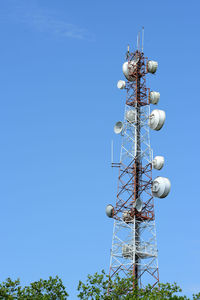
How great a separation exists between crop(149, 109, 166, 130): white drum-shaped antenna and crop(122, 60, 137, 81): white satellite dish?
243 inches

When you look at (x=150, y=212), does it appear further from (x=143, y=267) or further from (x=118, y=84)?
(x=118, y=84)

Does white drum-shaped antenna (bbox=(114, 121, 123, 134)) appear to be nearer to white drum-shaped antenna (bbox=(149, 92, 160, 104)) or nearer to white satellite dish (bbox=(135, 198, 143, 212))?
white drum-shaped antenna (bbox=(149, 92, 160, 104))

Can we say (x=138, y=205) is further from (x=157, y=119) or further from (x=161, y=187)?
(x=157, y=119)

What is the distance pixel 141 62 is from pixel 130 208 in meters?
18.7

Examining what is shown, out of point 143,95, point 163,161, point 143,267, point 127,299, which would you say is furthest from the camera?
point 143,95

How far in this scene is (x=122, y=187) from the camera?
5722 centimetres

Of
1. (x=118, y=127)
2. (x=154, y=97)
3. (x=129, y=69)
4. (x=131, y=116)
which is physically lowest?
(x=118, y=127)

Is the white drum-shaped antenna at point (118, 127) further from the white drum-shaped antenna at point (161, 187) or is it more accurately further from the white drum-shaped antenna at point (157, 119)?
the white drum-shaped antenna at point (161, 187)

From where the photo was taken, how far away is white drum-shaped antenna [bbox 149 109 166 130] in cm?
5862

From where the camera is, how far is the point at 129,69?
63312 mm

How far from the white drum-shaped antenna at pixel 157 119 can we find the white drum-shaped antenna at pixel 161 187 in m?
6.40

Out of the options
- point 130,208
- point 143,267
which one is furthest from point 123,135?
point 143,267

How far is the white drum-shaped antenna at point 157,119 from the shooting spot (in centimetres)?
5862

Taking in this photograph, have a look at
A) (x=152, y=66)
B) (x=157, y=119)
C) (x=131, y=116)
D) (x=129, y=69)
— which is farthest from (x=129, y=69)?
(x=157, y=119)
